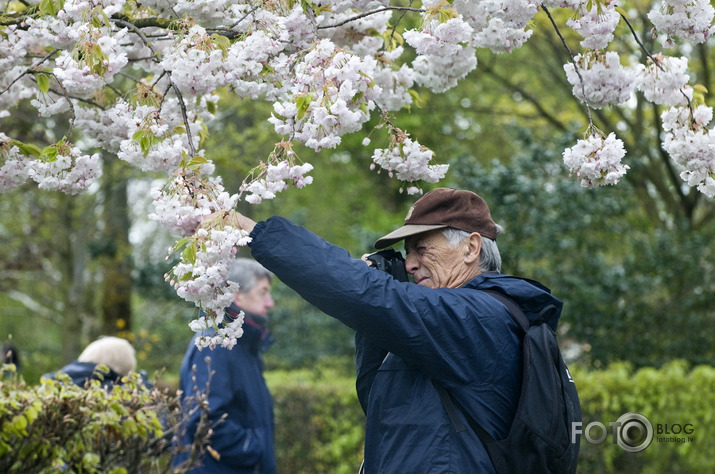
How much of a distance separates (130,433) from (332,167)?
13.9 metres

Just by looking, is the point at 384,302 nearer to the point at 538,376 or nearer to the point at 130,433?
the point at 538,376

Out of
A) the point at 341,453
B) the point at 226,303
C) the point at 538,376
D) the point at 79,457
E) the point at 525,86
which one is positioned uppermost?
the point at 525,86

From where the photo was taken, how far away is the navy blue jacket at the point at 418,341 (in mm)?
2248

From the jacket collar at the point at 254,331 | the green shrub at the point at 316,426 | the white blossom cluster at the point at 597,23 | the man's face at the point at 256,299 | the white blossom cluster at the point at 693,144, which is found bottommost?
the green shrub at the point at 316,426

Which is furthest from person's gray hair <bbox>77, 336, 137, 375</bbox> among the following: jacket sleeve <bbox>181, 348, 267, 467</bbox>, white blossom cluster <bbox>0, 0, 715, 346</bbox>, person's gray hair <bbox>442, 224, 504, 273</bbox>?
person's gray hair <bbox>442, 224, 504, 273</bbox>

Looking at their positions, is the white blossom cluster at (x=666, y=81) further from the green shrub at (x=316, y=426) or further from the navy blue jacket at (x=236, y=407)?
the green shrub at (x=316, y=426)

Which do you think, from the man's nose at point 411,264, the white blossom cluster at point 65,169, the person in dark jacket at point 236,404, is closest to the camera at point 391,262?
the man's nose at point 411,264

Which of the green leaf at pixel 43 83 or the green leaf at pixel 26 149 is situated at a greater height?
the green leaf at pixel 43 83

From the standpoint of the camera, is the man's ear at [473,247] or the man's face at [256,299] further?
the man's face at [256,299]

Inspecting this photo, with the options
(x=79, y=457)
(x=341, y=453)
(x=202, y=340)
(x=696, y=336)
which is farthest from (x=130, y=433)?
(x=696, y=336)

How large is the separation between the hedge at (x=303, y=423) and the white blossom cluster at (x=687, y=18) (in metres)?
2.76

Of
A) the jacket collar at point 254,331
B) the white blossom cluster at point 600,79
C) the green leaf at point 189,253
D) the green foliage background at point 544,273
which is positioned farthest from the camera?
the green foliage background at point 544,273

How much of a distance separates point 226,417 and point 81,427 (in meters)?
0.95

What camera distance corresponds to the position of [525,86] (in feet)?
51.8
